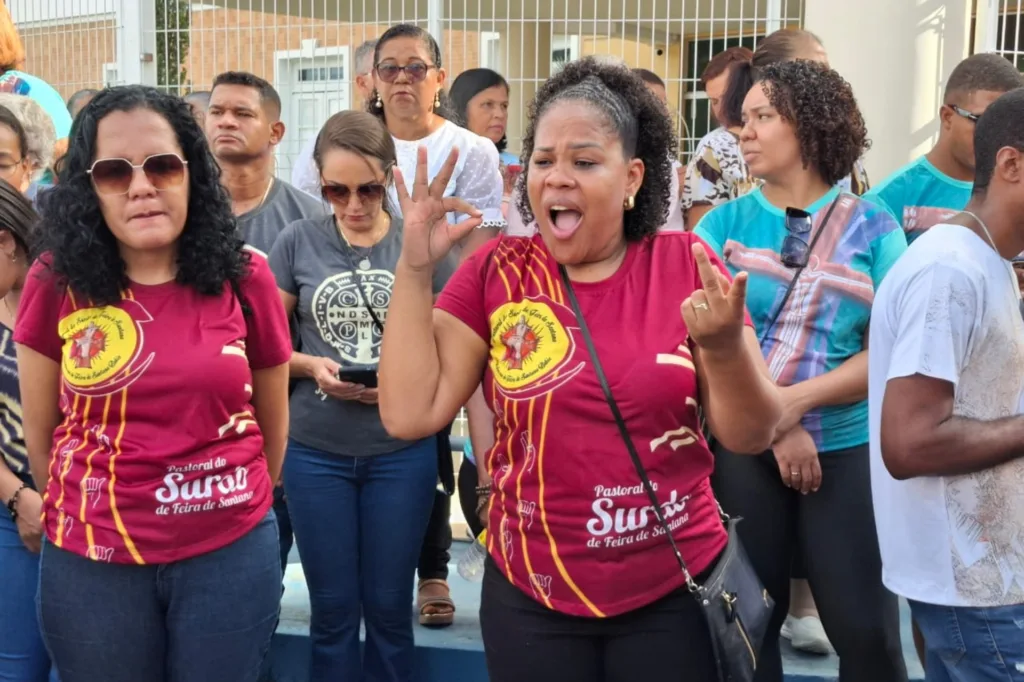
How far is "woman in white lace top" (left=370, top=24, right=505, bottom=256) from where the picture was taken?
4.86m

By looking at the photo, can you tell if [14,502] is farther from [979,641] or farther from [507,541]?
[979,641]

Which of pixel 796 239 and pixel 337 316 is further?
pixel 337 316

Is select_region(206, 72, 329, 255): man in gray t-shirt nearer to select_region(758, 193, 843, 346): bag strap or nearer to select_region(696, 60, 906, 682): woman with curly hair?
select_region(696, 60, 906, 682): woman with curly hair

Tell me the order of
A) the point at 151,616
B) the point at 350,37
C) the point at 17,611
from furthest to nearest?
the point at 350,37 < the point at 17,611 < the point at 151,616

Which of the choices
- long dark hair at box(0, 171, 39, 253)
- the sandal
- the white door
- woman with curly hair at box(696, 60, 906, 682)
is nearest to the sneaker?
woman with curly hair at box(696, 60, 906, 682)

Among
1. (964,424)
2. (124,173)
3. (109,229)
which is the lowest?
(964,424)

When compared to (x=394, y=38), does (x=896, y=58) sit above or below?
above

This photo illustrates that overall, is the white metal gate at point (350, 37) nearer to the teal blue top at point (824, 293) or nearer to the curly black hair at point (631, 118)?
the teal blue top at point (824, 293)

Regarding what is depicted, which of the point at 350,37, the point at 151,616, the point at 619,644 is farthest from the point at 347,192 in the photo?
the point at 350,37

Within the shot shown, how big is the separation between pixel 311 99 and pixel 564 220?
5.02 metres

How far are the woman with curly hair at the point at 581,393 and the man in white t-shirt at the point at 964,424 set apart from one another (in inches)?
13.3

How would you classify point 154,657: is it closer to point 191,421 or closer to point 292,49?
point 191,421

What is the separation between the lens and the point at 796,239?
140 inches

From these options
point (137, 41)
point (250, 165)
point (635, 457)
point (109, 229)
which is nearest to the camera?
point (635, 457)
